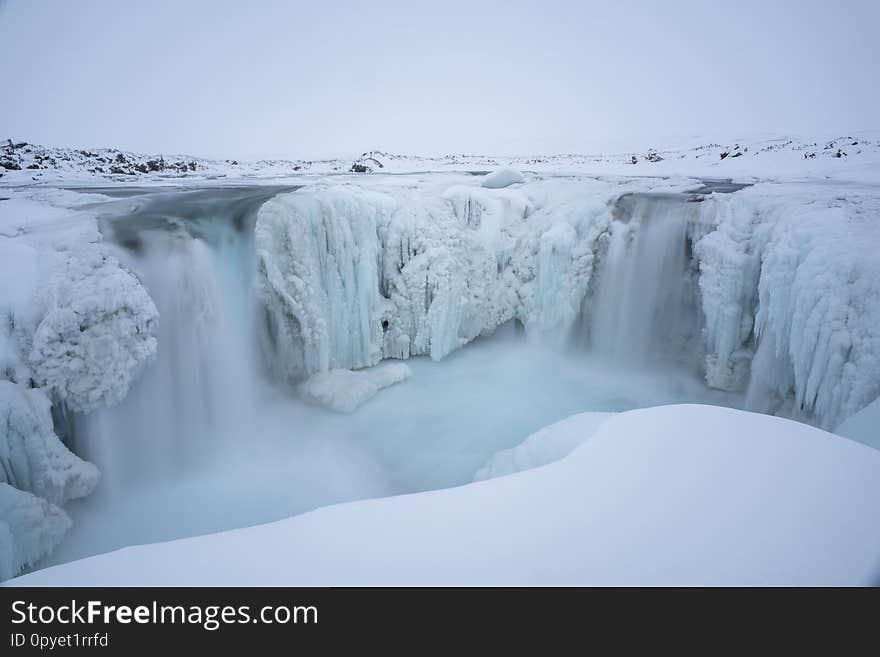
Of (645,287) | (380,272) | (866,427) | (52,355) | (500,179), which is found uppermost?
(500,179)

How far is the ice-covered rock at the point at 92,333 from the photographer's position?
169 inches

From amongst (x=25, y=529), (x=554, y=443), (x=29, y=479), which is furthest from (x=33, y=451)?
(x=554, y=443)

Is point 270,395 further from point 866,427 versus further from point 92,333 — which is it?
point 866,427

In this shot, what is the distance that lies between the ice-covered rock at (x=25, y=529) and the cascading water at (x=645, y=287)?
25.9 feet

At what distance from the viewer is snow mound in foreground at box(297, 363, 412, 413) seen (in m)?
6.68

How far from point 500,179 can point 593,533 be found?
10.2 meters

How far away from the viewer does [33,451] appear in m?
4.01

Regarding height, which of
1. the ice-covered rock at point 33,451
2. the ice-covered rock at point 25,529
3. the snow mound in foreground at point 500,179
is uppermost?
the snow mound in foreground at point 500,179

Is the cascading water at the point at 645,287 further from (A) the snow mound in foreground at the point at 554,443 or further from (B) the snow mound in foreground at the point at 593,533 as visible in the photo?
(B) the snow mound in foreground at the point at 593,533

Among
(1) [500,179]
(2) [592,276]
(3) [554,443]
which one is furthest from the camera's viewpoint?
(1) [500,179]

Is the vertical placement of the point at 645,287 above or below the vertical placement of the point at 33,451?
above

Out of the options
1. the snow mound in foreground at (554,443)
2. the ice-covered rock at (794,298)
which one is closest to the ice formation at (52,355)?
the snow mound in foreground at (554,443)

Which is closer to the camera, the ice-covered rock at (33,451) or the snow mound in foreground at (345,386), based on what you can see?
the ice-covered rock at (33,451)
